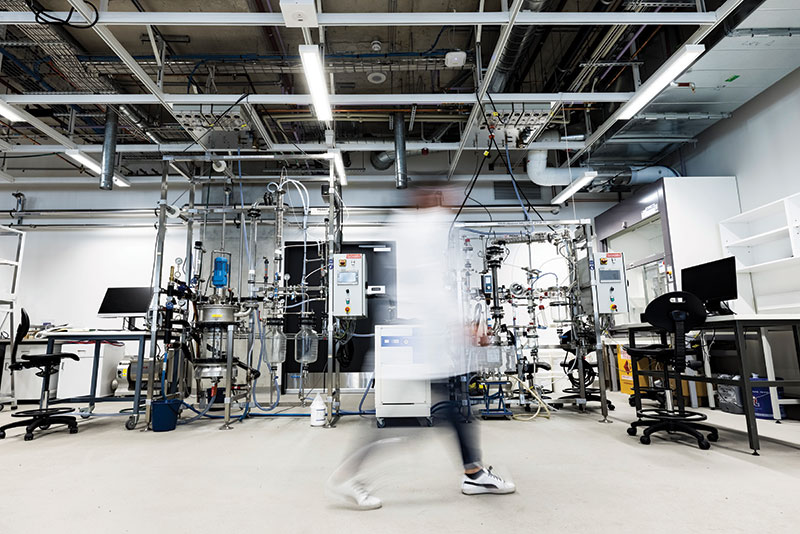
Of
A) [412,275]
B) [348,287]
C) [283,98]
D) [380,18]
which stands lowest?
[412,275]

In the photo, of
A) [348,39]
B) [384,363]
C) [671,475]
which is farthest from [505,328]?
[348,39]

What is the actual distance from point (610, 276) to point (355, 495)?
3.99 meters

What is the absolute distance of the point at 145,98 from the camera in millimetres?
4598

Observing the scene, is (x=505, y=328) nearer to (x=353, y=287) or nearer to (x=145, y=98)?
(x=353, y=287)

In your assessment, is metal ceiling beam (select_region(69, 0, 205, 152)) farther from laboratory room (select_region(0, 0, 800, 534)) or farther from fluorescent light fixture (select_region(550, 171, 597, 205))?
fluorescent light fixture (select_region(550, 171, 597, 205))

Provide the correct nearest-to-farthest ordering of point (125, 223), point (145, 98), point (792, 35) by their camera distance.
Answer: point (792, 35) < point (145, 98) < point (125, 223)

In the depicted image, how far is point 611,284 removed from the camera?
479 cm

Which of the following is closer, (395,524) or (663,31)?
(395,524)

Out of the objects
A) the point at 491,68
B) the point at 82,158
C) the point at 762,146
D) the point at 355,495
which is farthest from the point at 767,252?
the point at 82,158

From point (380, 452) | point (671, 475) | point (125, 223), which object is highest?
point (125, 223)

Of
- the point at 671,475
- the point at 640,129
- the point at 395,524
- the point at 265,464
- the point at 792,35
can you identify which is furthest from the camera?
the point at 640,129

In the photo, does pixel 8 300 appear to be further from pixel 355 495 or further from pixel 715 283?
pixel 715 283

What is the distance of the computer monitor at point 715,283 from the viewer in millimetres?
3563

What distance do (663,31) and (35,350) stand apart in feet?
29.1
